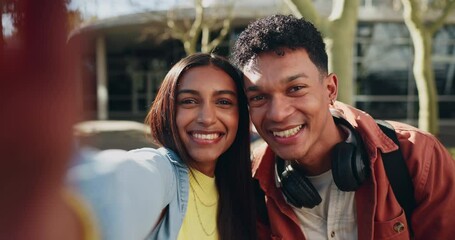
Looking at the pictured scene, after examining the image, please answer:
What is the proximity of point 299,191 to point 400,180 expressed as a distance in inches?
18.8

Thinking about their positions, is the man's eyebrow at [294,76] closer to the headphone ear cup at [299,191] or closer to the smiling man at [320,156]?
the smiling man at [320,156]

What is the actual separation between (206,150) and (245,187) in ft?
1.15

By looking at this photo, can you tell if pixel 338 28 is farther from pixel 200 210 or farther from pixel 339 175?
pixel 200 210

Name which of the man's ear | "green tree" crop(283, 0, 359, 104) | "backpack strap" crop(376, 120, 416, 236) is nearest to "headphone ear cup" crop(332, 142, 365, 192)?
"backpack strap" crop(376, 120, 416, 236)

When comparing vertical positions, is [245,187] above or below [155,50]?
below

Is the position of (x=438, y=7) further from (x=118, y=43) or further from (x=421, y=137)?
(x=118, y=43)

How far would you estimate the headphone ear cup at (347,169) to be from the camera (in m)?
2.11

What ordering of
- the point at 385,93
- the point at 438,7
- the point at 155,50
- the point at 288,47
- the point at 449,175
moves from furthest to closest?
1. the point at 155,50
2. the point at 385,93
3. the point at 438,7
4. the point at 288,47
5. the point at 449,175

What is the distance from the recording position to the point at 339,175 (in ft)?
6.97

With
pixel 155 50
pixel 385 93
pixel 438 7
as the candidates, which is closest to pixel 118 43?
pixel 155 50

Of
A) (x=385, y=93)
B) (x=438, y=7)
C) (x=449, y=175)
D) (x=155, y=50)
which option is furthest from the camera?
(x=155, y=50)

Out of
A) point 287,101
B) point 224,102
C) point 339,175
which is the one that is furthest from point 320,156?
point 224,102

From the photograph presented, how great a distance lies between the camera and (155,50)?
22391 mm

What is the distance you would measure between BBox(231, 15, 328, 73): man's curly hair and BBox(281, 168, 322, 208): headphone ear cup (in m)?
0.60
